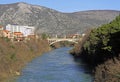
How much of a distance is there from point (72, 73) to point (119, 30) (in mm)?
5257

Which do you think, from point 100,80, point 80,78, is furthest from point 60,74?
point 100,80

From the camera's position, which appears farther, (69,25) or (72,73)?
(69,25)

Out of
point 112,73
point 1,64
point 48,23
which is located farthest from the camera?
point 48,23

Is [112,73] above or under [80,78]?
above

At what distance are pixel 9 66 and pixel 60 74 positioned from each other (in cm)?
405

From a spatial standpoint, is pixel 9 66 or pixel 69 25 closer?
pixel 9 66

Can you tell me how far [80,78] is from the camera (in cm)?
2877

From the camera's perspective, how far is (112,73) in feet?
61.1

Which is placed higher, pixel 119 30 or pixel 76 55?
pixel 119 30

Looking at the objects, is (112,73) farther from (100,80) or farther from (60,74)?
(60,74)

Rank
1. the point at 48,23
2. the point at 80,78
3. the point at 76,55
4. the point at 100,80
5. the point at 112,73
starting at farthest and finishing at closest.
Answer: the point at 48,23 → the point at 76,55 → the point at 80,78 → the point at 100,80 → the point at 112,73

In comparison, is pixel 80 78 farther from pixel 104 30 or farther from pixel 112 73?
pixel 112 73

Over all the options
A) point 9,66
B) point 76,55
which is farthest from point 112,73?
point 76,55

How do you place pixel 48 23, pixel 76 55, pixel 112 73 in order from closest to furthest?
pixel 112 73 < pixel 76 55 < pixel 48 23
